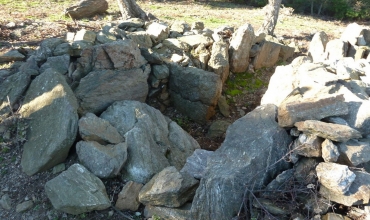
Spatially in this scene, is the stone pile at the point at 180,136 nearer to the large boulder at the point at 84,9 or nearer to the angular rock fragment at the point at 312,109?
the angular rock fragment at the point at 312,109

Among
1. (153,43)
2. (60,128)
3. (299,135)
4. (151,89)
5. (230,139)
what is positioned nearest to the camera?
(299,135)

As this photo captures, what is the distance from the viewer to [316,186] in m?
3.65

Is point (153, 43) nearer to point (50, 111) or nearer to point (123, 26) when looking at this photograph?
point (123, 26)

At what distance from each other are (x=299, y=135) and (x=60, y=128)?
346cm

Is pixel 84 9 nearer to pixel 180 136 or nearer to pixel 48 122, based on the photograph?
pixel 48 122

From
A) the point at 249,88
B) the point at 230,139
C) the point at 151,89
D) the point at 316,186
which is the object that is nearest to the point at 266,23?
the point at 249,88

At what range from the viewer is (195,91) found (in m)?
7.54

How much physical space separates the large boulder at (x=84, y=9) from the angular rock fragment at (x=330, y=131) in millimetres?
10893

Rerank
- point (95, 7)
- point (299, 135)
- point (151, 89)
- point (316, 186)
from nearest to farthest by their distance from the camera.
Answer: point (316, 186), point (299, 135), point (151, 89), point (95, 7)

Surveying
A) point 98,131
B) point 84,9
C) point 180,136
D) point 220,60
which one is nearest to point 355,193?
point 180,136

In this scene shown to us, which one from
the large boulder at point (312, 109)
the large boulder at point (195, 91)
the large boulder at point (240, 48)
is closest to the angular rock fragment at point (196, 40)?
the large boulder at point (240, 48)

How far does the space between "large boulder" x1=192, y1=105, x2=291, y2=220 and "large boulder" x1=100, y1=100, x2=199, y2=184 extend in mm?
1157

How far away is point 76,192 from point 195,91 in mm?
3903

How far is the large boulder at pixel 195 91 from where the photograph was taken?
7.46 metres
